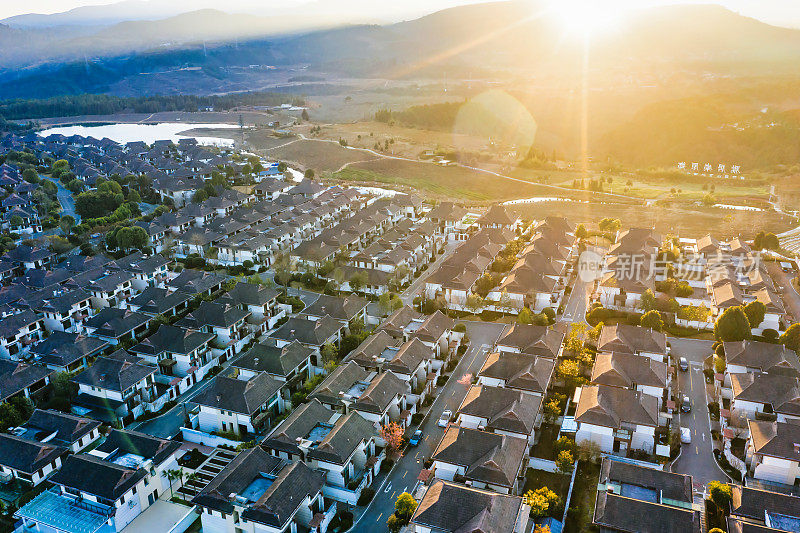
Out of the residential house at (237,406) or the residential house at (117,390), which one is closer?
the residential house at (237,406)

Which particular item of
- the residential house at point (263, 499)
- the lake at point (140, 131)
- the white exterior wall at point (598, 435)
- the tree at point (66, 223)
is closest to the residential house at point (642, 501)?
the white exterior wall at point (598, 435)

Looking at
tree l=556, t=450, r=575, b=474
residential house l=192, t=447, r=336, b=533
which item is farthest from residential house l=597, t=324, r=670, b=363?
residential house l=192, t=447, r=336, b=533

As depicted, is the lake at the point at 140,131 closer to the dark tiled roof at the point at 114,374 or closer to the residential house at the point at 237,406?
the dark tiled roof at the point at 114,374

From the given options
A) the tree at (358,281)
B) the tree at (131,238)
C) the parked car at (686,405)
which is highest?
the tree at (131,238)

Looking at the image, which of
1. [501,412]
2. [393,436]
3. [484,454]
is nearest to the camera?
[484,454]

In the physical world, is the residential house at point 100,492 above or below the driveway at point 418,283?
below

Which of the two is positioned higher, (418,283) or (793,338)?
(418,283)

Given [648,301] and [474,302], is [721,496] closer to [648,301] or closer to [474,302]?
[648,301]

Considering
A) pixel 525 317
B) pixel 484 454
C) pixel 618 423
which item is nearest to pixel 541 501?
pixel 484 454
